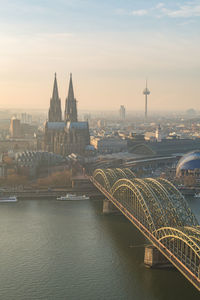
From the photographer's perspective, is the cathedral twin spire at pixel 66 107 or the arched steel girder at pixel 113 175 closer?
the arched steel girder at pixel 113 175

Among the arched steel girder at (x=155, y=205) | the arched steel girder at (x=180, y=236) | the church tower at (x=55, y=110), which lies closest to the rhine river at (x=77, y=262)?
the arched steel girder at (x=180, y=236)

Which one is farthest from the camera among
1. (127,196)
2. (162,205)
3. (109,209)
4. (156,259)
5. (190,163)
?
(190,163)

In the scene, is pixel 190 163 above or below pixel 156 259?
above

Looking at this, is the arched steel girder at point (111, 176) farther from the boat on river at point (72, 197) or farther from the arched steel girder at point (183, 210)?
the arched steel girder at point (183, 210)

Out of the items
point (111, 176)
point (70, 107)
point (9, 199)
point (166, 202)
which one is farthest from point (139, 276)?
point (70, 107)

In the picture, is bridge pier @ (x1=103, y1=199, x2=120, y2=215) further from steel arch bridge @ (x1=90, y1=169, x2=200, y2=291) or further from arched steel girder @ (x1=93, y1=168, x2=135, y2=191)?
arched steel girder @ (x1=93, y1=168, x2=135, y2=191)

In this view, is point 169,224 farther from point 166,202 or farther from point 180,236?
point 180,236
